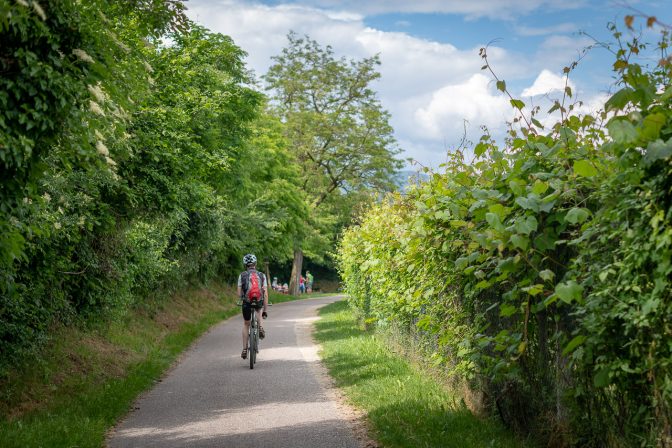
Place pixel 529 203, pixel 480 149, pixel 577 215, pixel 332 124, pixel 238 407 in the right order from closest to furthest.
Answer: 1. pixel 577 215
2. pixel 529 203
3. pixel 480 149
4. pixel 238 407
5. pixel 332 124

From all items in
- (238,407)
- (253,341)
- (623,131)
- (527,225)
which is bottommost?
(238,407)

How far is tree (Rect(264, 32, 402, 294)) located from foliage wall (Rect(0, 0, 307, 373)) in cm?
1231

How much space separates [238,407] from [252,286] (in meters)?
4.13

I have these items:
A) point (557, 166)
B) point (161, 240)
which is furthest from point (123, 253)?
point (557, 166)

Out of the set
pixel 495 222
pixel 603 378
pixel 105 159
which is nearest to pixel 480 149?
pixel 495 222

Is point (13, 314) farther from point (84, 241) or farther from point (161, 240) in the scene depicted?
point (161, 240)

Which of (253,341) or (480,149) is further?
(253,341)

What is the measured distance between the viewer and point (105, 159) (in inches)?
360

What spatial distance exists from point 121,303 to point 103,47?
369 inches

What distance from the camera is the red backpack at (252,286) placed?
14.0m

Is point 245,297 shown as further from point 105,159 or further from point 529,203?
point 529,203

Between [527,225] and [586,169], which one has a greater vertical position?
[586,169]

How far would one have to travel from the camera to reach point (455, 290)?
27.2 ft

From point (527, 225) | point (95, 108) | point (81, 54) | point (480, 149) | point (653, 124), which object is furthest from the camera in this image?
point (95, 108)
